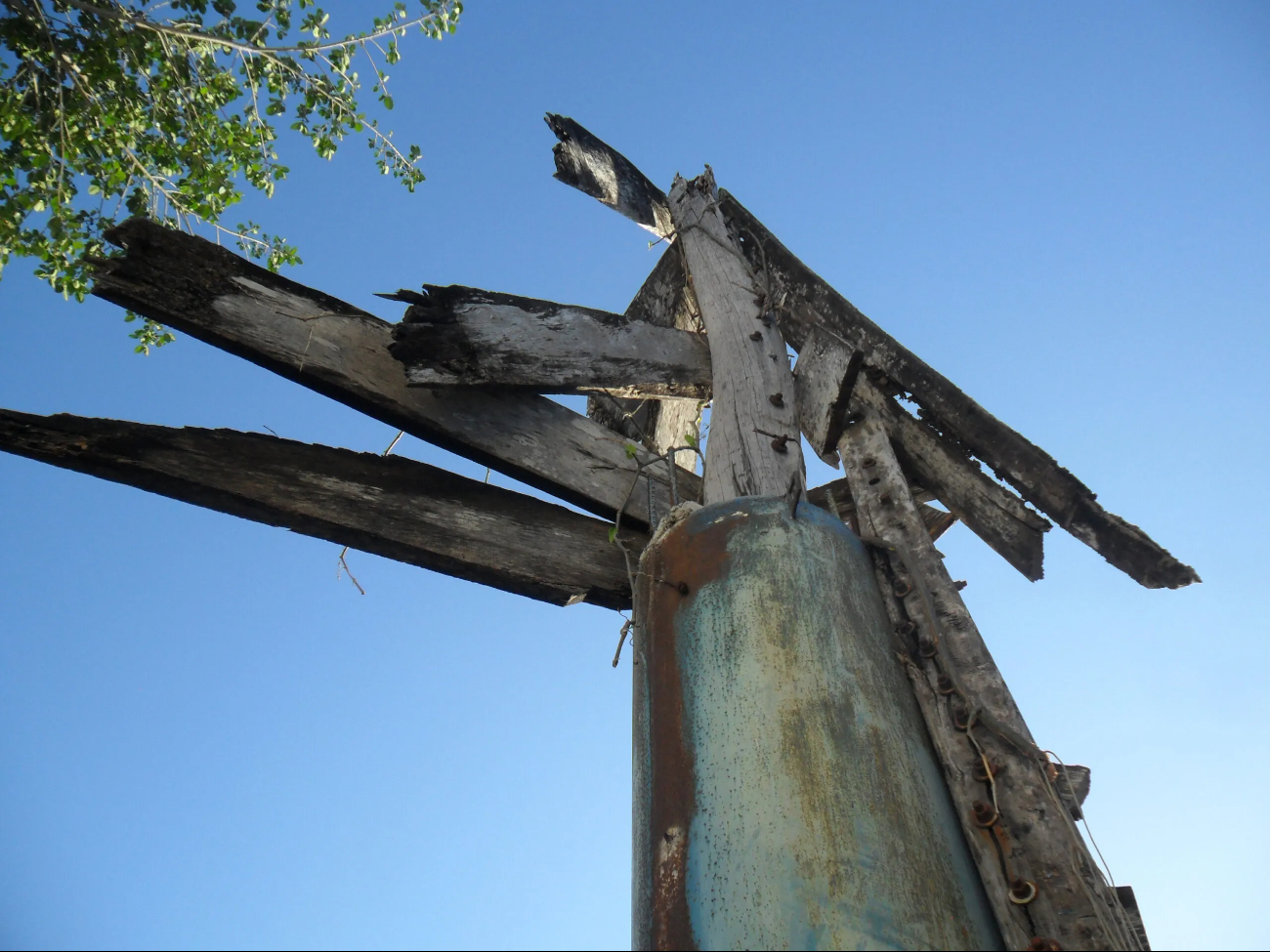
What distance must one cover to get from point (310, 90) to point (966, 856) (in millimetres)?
6215

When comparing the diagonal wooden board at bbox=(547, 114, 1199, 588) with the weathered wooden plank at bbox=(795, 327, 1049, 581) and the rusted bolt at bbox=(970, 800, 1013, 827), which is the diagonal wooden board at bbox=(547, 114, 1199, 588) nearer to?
the weathered wooden plank at bbox=(795, 327, 1049, 581)

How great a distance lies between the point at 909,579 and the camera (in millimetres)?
2223

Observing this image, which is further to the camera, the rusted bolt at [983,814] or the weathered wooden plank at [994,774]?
the rusted bolt at [983,814]

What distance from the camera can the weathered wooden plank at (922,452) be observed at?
104 inches

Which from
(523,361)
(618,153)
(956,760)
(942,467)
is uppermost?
(618,153)

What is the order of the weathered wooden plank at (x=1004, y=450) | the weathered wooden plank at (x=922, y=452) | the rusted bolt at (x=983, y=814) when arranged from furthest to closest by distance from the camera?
the weathered wooden plank at (x=922, y=452) < the weathered wooden plank at (x=1004, y=450) < the rusted bolt at (x=983, y=814)

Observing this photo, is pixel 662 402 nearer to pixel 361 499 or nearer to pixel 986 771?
pixel 361 499

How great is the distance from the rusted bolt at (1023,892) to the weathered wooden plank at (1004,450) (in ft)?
3.69

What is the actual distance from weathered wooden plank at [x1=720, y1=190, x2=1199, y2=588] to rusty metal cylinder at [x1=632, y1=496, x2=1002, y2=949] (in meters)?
0.78

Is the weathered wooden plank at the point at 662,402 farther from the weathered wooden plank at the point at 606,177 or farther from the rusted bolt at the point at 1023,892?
the rusted bolt at the point at 1023,892

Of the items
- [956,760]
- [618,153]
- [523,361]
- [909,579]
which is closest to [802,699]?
[956,760]

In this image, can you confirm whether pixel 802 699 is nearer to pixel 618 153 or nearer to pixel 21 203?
pixel 618 153

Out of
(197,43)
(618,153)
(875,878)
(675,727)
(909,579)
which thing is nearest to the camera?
(875,878)

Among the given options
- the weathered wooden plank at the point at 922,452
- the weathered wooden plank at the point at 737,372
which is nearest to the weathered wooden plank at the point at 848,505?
the weathered wooden plank at the point at 922,452
